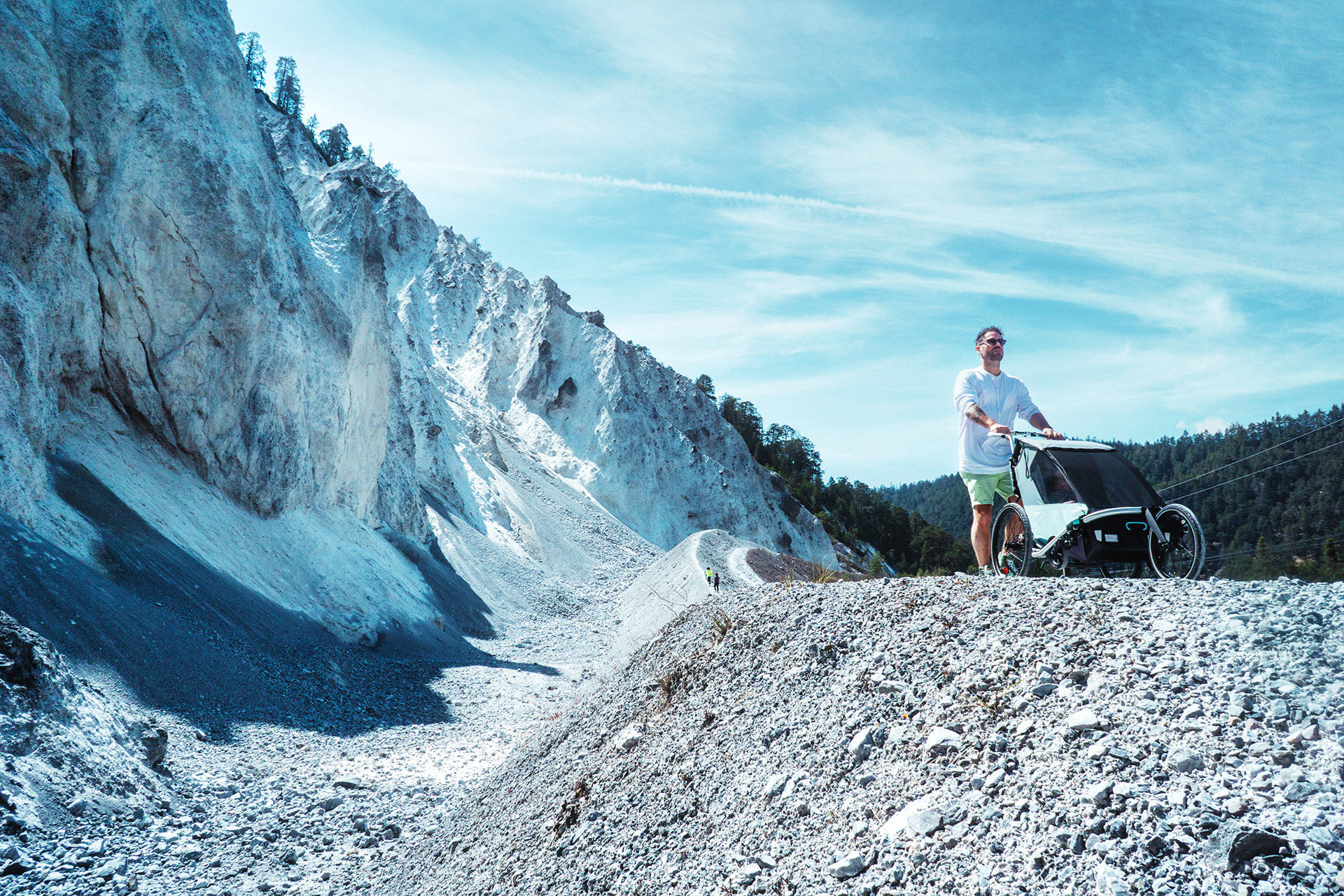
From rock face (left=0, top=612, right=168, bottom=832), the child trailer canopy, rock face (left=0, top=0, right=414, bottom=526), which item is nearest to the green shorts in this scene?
the child trailer canopy

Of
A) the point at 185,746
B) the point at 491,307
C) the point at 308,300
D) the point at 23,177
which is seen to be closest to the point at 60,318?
the point at 23,177

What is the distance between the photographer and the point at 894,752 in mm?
4453

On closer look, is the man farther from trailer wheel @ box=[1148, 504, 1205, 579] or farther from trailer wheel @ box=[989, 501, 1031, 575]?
trailer wheel @ box=[1148, 504, 1205, 579]

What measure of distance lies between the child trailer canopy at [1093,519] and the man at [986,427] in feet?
1.18

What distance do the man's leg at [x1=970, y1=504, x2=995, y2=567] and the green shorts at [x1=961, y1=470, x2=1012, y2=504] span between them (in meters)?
0.07

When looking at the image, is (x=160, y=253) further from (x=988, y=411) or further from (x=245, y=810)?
(x=988, y=411)

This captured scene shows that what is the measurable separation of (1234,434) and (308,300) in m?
89.4

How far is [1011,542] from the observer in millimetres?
6695

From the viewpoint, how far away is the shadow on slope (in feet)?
39.1

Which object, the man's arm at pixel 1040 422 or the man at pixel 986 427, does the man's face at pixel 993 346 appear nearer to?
the man at pixel 986 427

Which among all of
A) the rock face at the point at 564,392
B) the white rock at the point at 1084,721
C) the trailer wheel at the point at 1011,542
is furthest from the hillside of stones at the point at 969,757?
the rock face at the point at 564,392

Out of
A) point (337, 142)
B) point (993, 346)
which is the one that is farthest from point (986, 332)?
point (337, 142)

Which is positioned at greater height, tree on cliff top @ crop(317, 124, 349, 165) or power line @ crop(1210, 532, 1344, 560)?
A: tree on cliff top @ crop(317, 124, 349, 165)

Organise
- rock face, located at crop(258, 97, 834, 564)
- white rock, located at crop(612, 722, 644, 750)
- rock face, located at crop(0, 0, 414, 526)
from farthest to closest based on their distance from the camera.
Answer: rock face, located at crop(258, 97, 834, 564), rock face, located at crop(0, 0, 414, 526), white rock, located at crop(612, 722, 644, 750)
